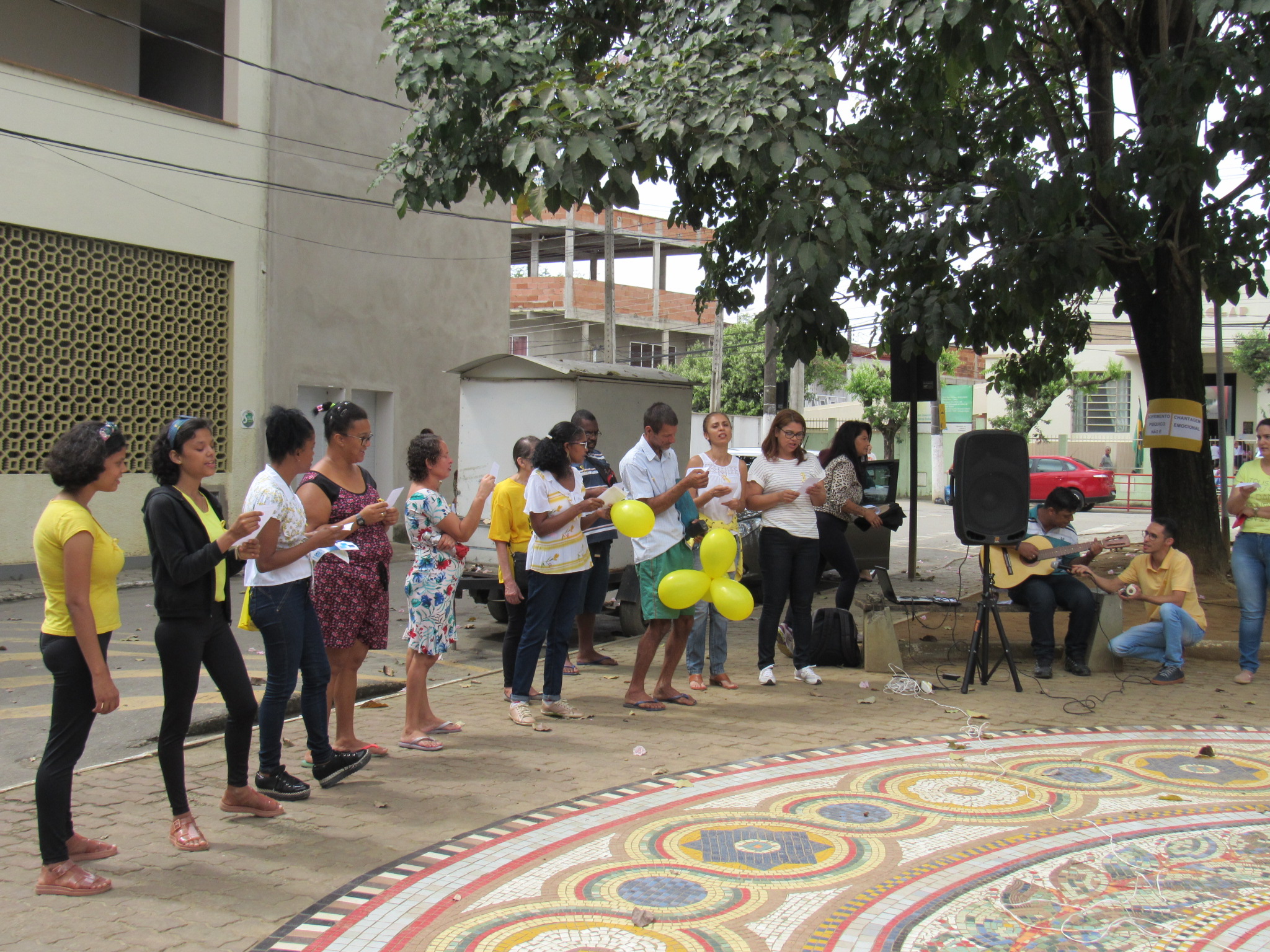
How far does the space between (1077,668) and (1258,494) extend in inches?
68.4

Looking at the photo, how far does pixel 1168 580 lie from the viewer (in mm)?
7824

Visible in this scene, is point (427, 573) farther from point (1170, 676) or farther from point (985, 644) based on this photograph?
point (1170, 676)

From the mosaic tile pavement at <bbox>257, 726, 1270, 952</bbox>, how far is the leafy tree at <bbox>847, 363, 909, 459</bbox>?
27940mm

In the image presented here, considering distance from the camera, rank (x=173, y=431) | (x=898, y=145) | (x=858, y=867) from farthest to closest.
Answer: (x=898, y=145) → (x=173, y=431) → (x=858, y=867)

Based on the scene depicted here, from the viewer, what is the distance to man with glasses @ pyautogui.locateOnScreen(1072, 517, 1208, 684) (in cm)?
771

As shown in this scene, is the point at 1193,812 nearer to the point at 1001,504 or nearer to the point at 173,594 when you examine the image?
the point at 1001,504

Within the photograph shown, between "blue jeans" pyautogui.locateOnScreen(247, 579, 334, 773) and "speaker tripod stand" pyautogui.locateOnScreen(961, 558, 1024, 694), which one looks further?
"speaker tripod stand" pyautogui.locateOnScreen(961, 558, 1024, 694)

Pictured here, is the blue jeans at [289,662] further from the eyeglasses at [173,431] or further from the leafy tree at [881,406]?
the leafy tree at [881,406]

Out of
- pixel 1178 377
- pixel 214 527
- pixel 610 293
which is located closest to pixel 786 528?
pixel 214 527

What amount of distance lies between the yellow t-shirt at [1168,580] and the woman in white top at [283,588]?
5.83 metres

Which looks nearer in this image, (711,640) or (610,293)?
(711,640)

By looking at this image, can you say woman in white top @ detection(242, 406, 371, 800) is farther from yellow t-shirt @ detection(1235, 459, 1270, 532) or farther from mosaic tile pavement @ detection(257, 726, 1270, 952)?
yellow t-shirt @ detection(1235, 459, 1270, 532)

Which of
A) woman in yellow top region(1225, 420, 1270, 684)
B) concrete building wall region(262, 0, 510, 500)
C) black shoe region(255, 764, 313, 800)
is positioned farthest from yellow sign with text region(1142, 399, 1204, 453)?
concrete building wall region(262, 0, 510, 500)

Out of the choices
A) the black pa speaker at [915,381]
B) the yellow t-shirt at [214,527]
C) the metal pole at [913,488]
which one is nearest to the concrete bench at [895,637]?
the metal pole at [913,488]
